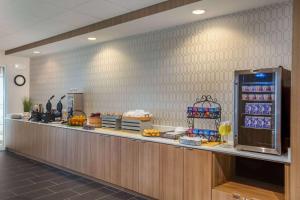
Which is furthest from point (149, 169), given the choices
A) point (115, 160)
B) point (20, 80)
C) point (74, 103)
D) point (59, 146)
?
point (20, 80)

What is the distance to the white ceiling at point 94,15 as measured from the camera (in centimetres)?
299

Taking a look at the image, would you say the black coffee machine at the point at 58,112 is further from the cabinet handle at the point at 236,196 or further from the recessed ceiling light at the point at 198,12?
the cabinet handle at the point at 236,196

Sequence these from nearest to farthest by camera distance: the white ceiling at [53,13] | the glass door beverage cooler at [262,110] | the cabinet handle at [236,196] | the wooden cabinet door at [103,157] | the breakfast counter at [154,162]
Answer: the glass door beverage cooler at [262,110], the cabinet handle at [236,196], the breakfast counter at [154,162], the white ceiling at [53,13], the wooden cabinet door at [103,157]

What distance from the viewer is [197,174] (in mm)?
2812

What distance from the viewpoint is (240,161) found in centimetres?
303

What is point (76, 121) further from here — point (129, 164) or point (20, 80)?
point (20, 80)

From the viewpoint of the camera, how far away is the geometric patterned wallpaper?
2.93m

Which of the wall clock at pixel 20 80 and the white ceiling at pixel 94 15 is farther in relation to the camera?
the wall clock at pixel 20 80

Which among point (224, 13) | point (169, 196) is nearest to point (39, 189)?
point (169, 196)

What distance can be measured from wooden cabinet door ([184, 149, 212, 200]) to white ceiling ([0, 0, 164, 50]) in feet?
6.32

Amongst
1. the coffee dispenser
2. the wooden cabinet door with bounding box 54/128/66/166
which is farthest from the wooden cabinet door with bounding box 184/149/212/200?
the coffee dispenser

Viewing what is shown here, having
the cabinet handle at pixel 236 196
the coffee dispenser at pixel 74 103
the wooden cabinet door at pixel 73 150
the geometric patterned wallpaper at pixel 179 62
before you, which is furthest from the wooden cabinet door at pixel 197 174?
the coffee dispenser at pixel 74 103

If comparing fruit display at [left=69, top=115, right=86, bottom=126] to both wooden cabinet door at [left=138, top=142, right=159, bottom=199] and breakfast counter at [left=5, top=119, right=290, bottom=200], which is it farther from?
wooden cabinet door at [left=138, top=142, right=159, bottom=199]

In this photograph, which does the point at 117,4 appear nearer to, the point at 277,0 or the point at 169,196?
the point at 277,0
